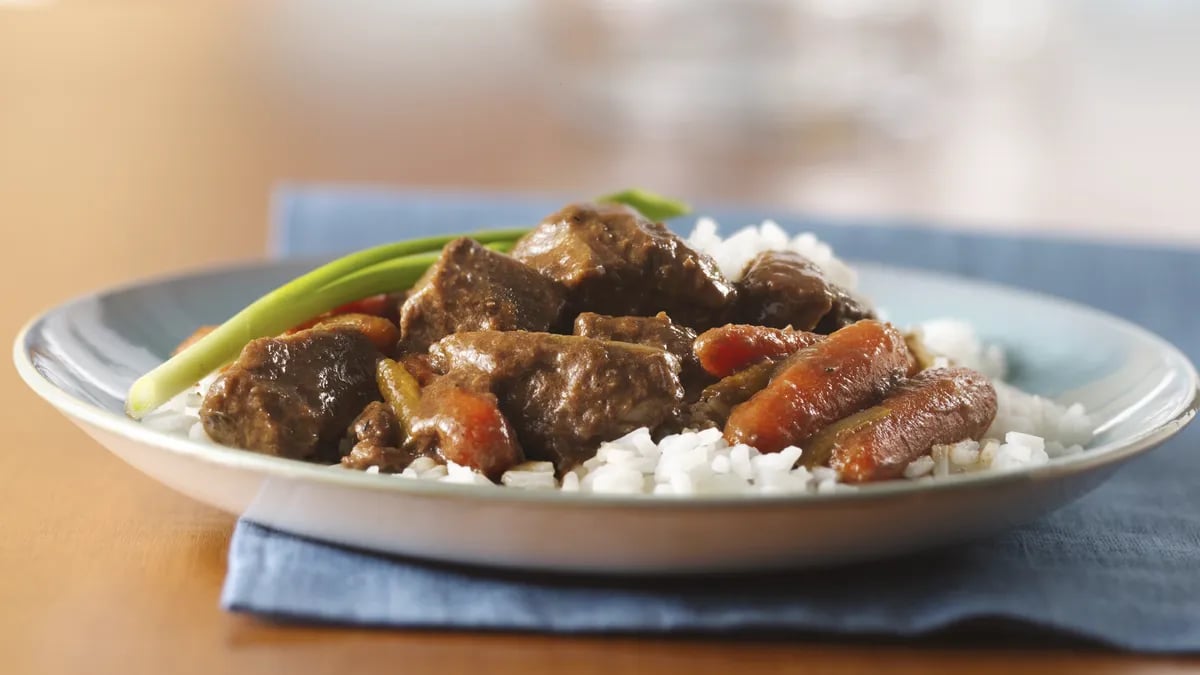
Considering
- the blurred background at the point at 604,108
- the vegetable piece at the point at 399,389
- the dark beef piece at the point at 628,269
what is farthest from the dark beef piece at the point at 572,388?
the blurred background at the point at 604,108

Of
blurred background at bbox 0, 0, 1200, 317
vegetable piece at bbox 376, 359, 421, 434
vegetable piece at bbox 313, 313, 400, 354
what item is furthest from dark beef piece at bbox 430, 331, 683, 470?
blurred background at bbox 0, 0, 1200, 317

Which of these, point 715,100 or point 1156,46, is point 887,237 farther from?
point 1156,46

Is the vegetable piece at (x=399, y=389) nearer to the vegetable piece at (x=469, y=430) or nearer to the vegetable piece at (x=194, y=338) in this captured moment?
the vegetable piece at (x=469, y=430)

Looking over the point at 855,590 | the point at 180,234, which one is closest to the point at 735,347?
the point at 855,590

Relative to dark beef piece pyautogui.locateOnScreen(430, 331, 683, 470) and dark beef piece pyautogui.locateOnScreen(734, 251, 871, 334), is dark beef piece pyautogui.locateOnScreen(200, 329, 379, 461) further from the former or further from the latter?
dark beef piece pyautogui.locateOnScreen(734, 251, 871, 334)

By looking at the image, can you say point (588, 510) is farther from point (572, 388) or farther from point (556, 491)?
point (572, 388)
